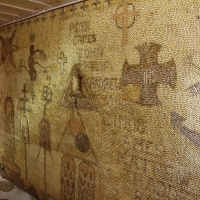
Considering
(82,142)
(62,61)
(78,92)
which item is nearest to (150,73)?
(78,92)

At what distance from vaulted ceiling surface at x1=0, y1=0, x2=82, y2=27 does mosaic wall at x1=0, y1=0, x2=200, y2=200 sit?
10 cm

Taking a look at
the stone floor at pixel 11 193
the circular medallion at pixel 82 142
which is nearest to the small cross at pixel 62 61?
the circular medallion at pixel 82 142

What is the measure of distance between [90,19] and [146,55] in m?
0.85

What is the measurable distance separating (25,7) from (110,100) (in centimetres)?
175

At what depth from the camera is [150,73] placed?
2.15 metres

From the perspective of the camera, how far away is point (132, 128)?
7.63ft

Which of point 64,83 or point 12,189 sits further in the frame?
point 12,189

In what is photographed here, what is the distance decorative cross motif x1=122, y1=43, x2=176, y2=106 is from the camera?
2.03 meters

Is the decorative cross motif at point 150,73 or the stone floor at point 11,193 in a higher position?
the decorative cross motif at point 150,73

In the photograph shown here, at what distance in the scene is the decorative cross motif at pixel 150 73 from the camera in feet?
6.65

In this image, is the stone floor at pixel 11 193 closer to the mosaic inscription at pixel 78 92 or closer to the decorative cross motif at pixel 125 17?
the mosaic inscription at pixel 78 92

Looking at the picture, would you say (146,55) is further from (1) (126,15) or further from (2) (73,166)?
(2) (73,166)

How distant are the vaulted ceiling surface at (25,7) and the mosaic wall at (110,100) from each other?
0.10 meters

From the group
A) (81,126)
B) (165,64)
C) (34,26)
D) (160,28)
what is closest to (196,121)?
(165,64)
